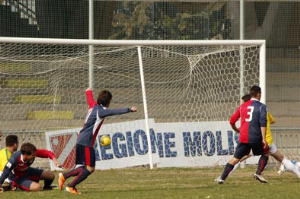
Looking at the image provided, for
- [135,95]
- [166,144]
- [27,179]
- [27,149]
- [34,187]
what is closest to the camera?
[27,149]

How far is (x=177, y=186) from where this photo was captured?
37.7 feet

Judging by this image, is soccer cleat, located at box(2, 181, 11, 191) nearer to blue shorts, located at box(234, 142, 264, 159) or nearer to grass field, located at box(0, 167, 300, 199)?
grass field, located at box(0, 167, 300, 199)

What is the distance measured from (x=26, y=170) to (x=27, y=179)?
0.14 m

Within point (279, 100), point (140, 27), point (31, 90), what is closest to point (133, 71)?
point (140, 27)

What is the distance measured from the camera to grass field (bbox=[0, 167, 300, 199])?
10.2 meters

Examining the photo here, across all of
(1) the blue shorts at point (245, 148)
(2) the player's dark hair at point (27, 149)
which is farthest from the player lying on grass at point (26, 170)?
(1) the blue shorts at point (245, 148)

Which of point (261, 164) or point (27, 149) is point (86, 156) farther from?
point (261, 164)

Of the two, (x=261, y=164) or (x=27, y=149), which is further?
(x=261, y=164)

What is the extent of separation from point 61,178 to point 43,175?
69 centimetres

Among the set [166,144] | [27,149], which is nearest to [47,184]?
[27,149]

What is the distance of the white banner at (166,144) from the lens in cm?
1574

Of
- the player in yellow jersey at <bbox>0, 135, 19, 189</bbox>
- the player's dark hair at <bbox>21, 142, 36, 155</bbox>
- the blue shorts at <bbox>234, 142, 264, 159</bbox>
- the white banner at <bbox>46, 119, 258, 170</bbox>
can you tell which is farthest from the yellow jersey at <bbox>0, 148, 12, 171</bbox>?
the white banner at <bbox>46, 119, 258, 170</bbox>

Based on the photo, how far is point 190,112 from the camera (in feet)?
53.5

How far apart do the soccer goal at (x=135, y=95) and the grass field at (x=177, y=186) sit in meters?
1.07
